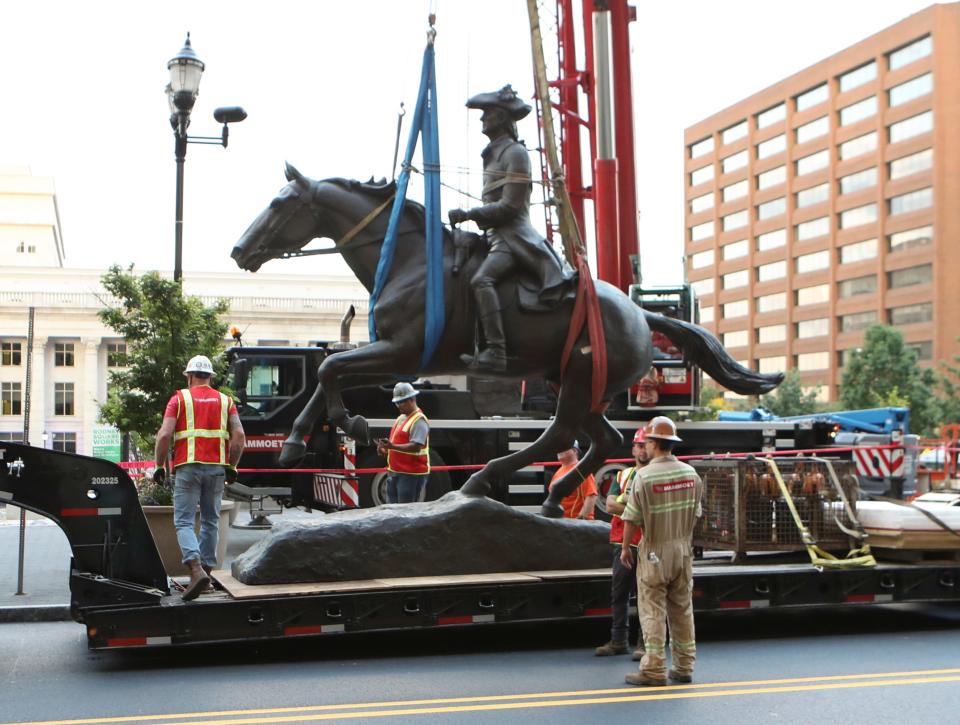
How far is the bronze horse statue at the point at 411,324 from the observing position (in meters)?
8.70

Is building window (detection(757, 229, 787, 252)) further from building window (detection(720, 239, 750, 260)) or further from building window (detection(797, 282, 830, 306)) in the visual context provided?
building window (detection(797, 282, 830, 306))

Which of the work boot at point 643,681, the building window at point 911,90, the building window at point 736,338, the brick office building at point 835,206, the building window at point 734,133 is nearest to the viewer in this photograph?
the work boot at point 643,681

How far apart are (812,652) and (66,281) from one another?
65.6m

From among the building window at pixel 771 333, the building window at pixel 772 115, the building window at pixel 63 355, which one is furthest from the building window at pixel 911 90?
the building window at pixel 63 355

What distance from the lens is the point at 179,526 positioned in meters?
8.08

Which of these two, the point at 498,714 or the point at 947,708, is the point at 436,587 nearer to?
the point at 498,714

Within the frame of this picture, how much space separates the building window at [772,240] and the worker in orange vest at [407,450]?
279 feet

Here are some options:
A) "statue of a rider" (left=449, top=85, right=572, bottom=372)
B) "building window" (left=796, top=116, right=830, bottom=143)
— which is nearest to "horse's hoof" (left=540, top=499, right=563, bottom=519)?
"statue of a rider" (left=449, top=85, right=572, bottom=372)

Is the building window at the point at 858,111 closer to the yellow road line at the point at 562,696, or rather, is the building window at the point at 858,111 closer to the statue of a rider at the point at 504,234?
the statue of a rider at the point at 504,234

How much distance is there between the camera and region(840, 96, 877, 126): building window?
81.9 m

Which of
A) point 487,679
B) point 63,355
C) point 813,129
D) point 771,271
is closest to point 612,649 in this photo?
point 487,679

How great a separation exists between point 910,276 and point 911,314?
2.80 m

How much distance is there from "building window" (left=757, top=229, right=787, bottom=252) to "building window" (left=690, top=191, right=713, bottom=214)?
8.34 m

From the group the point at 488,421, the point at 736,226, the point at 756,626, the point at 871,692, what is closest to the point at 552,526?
the point at 756,626
